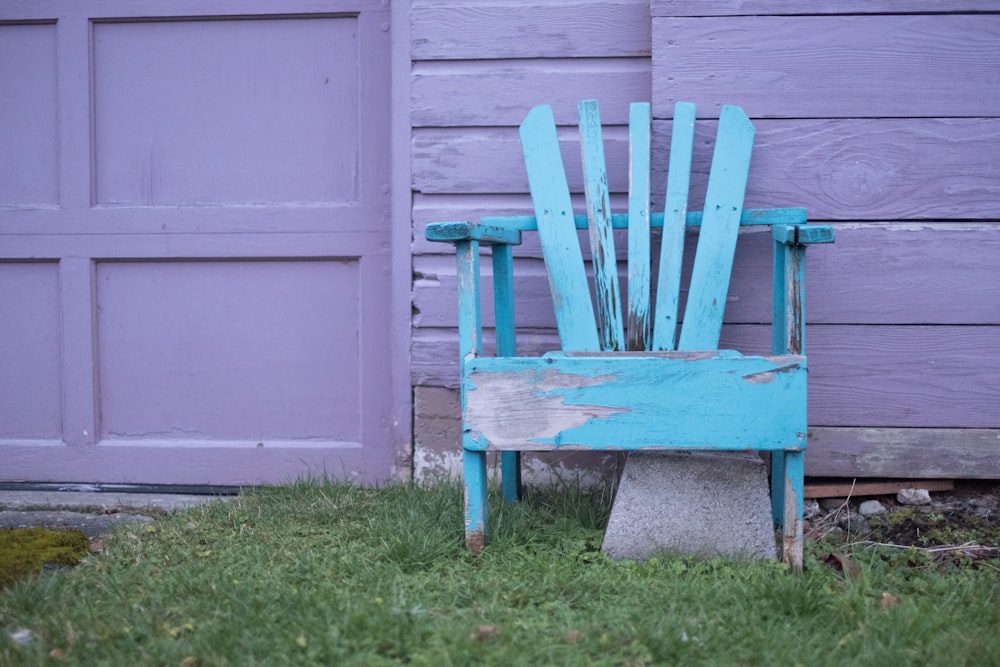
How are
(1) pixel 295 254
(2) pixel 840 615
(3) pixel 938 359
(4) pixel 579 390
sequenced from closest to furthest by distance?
(2) pixel 840 615 → (4) pixel 579 390 → (3) pixel 938 359 → (1) pixel 295 254

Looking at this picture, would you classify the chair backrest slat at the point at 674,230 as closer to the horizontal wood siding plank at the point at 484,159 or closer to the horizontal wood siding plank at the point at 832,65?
the horizontal wood siding plank at the point at 832,65

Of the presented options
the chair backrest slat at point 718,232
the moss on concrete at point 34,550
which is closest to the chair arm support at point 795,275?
the chair backrest slat at point 718,232

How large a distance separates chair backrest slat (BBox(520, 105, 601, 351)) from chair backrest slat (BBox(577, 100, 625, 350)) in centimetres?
5

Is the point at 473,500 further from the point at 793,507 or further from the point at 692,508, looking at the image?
the point at 793,507

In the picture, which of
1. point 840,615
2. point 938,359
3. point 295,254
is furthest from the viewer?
point 295,254

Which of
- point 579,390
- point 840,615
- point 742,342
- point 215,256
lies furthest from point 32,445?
point 840,615

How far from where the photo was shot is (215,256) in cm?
302

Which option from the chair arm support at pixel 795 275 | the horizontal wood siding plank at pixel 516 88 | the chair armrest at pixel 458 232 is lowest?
the chair arm support at pixel 795 275

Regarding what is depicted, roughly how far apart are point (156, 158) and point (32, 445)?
1.17 meters

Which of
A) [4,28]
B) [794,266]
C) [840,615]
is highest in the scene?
[4,28]

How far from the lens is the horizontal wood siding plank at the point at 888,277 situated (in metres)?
2.52

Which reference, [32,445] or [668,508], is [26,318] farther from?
[668,508]

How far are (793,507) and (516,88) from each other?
1.59 m

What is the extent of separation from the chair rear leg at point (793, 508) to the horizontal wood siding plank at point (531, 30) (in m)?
1.45
